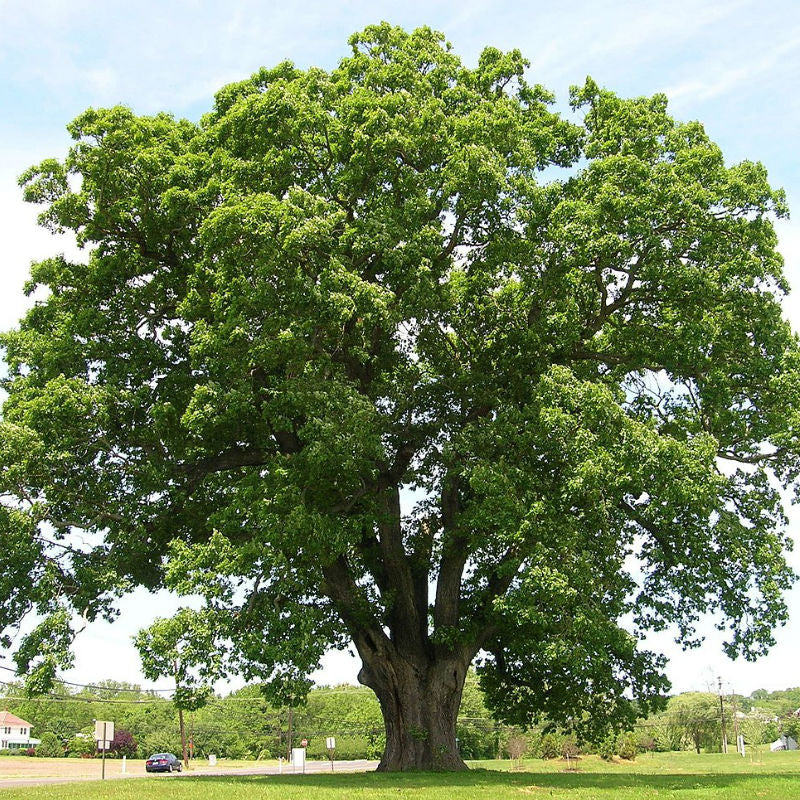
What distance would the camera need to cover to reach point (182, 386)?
17812 mm

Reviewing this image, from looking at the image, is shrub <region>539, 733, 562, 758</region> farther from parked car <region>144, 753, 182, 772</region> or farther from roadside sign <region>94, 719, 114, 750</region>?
roadside sign <region>94, 719, 114, 750</region>

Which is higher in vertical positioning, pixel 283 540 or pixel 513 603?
pixel 283 540

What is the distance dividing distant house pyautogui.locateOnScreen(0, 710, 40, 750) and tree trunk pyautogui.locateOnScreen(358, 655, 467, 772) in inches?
3199

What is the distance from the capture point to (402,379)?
706 inches

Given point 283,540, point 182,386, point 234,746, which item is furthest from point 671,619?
point 234,746

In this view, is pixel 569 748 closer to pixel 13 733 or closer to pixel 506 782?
pixel 506 782

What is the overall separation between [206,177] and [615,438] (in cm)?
1023

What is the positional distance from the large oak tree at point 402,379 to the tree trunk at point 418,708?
0.06m

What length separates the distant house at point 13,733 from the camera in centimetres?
8500

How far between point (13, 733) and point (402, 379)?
89.2 m

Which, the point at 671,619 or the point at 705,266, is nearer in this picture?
the point at 705,266

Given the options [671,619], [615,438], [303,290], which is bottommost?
[671,619]

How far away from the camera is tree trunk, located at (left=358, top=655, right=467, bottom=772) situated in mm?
17672

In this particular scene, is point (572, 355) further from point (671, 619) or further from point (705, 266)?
point (671, 619)
